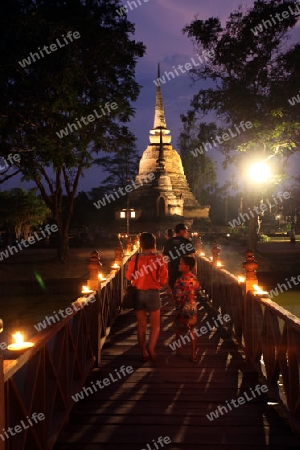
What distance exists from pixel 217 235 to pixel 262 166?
1897cm

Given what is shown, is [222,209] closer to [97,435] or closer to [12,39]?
[12,39]

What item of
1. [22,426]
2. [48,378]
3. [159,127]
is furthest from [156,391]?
[159,127]

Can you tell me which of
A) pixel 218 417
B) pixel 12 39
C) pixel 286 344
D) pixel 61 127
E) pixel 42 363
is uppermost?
pixel 12 39

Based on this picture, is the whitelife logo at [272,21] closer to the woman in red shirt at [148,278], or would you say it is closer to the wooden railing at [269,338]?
the wooden railing at [269,338]

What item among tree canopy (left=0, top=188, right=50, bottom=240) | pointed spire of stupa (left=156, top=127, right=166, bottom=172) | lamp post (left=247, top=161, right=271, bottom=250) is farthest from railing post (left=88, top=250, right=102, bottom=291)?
pointed spire of stupa (left=156, top=127, right=166, bottom=172)

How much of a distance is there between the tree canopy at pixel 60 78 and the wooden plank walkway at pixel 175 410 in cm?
1273

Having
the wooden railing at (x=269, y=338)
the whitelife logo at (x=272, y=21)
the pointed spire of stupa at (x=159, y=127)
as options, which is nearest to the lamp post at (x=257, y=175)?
the whitelife logo at (x=272, y=21)

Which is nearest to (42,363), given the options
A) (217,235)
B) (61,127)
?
(61,127)

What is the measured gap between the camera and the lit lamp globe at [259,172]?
80.3 feet

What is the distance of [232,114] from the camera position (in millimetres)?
23859

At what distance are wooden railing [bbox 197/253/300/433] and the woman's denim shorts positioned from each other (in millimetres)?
1323

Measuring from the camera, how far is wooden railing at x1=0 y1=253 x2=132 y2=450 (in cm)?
338

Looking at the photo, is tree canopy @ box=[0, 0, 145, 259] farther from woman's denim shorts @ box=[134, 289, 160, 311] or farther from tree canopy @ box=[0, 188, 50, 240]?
woman's denim shorts @ box=[134, 289, 160, 311]

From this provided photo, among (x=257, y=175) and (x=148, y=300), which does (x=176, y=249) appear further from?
(x=257, y=175)
